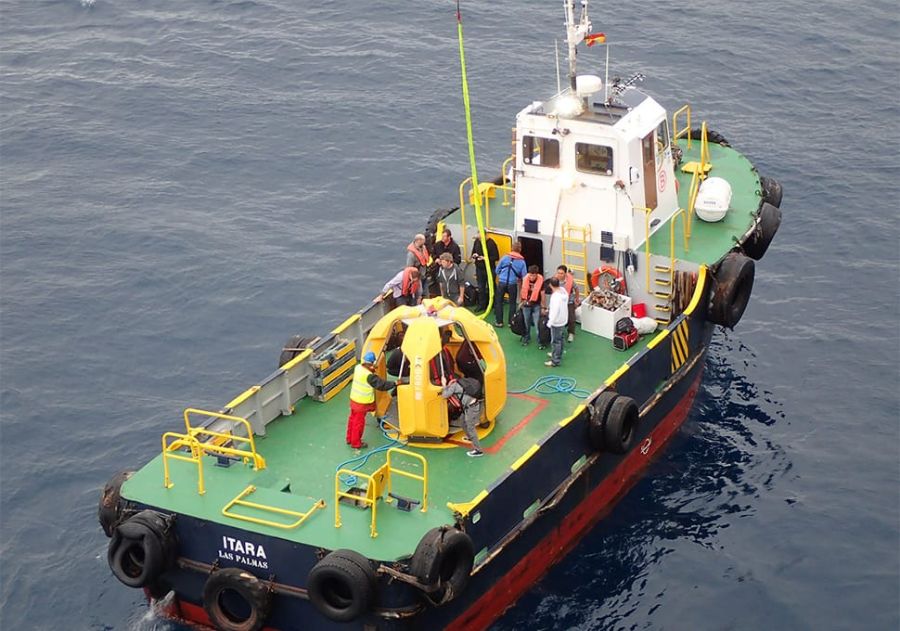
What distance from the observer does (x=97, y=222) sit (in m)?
30.2

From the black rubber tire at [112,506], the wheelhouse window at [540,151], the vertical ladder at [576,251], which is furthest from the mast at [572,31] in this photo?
the black rubber tire at [112,506]

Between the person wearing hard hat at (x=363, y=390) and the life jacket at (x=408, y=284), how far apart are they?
2694mm

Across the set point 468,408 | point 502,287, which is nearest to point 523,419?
point 468,408

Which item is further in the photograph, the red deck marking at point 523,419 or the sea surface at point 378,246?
the sea surface at point 378,246

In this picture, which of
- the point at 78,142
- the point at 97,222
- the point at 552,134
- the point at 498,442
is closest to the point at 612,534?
the point at 498,442

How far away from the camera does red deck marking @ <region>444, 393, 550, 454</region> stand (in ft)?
62.8

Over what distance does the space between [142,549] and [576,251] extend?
9.47 m

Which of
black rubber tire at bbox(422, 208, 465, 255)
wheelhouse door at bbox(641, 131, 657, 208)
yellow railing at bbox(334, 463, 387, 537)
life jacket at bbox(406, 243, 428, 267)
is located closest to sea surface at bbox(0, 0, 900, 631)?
yellow railing at bbox(334, 463, 387, 537)

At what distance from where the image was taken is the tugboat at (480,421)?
1675 centimetres

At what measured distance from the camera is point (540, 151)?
22.7 metres

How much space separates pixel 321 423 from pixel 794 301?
1238 centimetres

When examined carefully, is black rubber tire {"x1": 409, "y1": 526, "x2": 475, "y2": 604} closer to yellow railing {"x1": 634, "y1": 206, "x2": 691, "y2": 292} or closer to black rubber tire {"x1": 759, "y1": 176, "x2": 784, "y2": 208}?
yellow railing {"x1": 634, "y1": 206, "x2": 691, "y2": 292}

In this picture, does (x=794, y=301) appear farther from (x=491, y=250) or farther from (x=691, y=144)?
(x=491, y=250)

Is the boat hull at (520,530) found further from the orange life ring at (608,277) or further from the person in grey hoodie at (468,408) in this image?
the orange life ring at (608,277)
